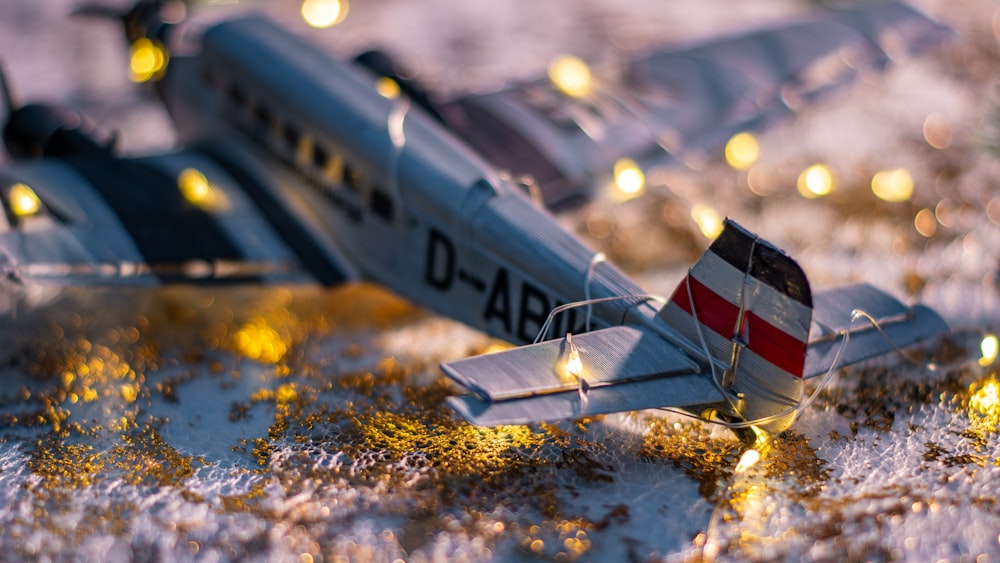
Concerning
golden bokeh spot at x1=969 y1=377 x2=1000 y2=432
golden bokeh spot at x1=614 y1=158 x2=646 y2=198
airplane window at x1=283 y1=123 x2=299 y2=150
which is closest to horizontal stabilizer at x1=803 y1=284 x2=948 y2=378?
golden bokeh spot at x1=969 y1=377 x2=1000 y2=432

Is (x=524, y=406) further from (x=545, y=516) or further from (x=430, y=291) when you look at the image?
(x=430, y=291)

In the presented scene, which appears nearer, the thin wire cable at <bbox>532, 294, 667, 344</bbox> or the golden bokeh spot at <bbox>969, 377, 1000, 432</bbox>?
the thin wire cable at <bbox>532, 294, 667, 344</bbox>

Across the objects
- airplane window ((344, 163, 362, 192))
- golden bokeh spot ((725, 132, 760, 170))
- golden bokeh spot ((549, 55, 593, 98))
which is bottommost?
airplane window ((344, 163, 362, 192))

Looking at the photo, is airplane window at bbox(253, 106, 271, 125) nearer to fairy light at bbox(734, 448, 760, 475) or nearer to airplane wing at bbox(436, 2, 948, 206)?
airplane wing at bbox(436, 2, 948, 206)

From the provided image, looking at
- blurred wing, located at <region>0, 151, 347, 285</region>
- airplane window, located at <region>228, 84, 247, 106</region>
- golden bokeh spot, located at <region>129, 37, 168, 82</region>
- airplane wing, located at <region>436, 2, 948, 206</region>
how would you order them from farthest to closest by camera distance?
golden bokeh spot, located at <region>129, 37, 168, 82</region>, airplane wing, located at <region>436, 2, 948, 206</region>, airplane window, located at <region>228, 84, 247, 106</region>, blurred wing, located at <region>0, 151, 347, 285</region>

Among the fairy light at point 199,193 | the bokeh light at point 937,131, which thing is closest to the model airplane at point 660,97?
the bokeh light at point 937,131

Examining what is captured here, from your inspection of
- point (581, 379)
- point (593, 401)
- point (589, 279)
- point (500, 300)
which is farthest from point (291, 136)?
point (593, 401)

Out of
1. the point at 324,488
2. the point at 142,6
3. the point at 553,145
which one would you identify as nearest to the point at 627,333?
the point at 324,488
